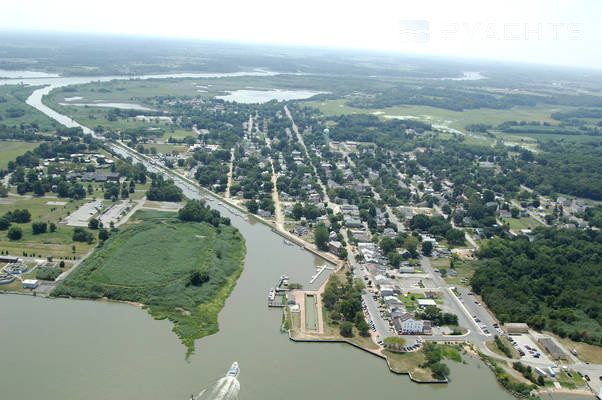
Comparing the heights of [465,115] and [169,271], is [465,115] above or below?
above

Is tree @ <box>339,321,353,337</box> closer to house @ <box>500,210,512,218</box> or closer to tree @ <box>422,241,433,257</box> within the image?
tree @ <box>422,241,433,257</box>

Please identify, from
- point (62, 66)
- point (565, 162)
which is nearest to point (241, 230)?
point (565, 162)

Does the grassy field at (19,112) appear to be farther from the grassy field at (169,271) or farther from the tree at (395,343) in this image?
the tree at (395,343)

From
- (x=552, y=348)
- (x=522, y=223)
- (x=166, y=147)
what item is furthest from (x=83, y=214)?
(x=522, y=223)

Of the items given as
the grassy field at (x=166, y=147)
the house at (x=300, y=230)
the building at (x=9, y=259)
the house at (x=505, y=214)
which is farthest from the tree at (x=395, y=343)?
the grassy field at (x=166, y=147)

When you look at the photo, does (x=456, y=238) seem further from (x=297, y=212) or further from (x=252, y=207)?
(x=252, y=207)

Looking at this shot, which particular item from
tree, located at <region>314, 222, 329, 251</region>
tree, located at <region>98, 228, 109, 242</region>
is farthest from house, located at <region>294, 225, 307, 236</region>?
tree, located at <region>98, 228, 109, 242</region>
